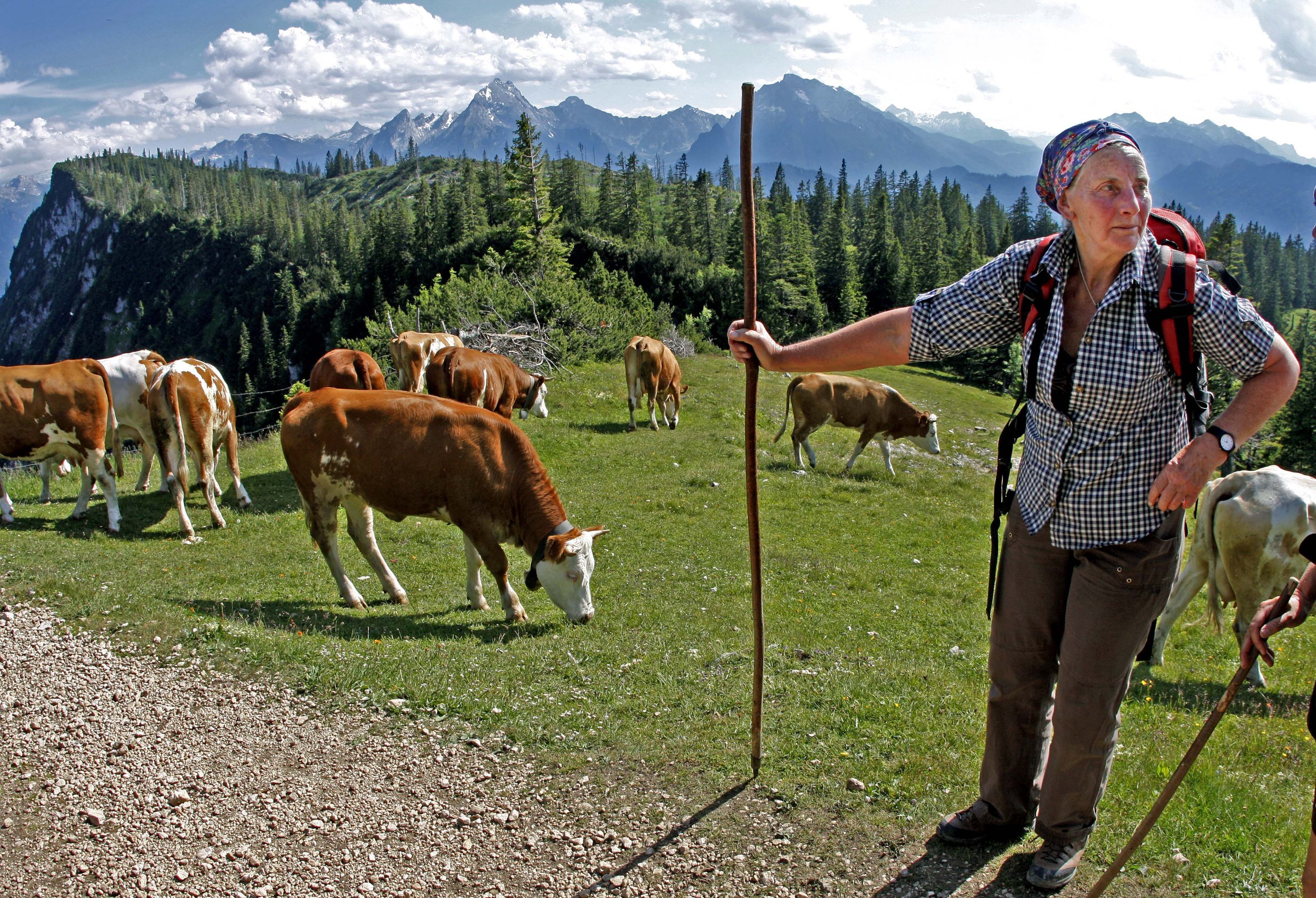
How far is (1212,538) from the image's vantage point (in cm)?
837

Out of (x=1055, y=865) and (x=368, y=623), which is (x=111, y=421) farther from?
→ (x=1055, y=865)

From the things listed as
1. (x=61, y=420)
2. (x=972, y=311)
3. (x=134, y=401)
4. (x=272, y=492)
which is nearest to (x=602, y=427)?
(x=272, y=492)

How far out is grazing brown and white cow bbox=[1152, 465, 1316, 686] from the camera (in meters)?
7.87

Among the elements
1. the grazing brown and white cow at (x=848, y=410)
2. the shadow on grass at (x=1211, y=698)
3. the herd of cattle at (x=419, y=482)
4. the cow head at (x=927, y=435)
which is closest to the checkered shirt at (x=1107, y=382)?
the herd of cattle at (x=419, y=482)

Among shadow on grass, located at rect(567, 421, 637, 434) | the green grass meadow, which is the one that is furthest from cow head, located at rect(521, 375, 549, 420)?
the green grass meadow

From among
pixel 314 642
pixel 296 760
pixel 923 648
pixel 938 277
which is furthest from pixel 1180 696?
pixel 938 277

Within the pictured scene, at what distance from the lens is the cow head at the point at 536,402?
875 inches

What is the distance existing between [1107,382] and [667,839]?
3408mm

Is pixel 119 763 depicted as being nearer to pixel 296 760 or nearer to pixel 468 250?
pixel 296 760

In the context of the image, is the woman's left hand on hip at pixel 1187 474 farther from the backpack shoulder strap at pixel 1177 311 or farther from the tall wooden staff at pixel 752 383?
the tall wooden staff at pixel 752 383

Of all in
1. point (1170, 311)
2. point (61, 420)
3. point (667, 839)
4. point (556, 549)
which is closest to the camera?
point (1170, 311)

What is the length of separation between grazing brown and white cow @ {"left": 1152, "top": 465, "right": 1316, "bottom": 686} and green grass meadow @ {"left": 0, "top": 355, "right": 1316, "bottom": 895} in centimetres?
100

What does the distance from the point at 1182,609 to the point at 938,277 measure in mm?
88368

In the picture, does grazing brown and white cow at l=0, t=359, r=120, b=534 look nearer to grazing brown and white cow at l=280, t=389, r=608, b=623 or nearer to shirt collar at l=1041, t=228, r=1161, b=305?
grazing brown and white cow at l=280, t=389, r=608, b=623
